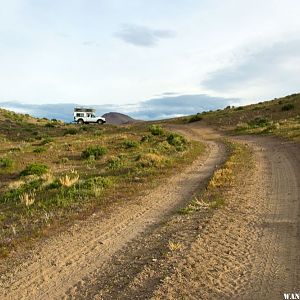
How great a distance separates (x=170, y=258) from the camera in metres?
8.32

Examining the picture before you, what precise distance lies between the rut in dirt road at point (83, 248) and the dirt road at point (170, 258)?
2 centimetres

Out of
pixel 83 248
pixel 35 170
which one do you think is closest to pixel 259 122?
pixel 35 170

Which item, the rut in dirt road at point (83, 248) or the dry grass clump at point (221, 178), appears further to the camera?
the dry grass clump at point (221, 178)

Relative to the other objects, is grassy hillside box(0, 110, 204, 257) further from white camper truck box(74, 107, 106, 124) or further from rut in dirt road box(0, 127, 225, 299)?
white camper truck box(74, 107, 106, 124)

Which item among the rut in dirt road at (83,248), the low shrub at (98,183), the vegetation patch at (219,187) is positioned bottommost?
the rut in dirt road at (83,248)

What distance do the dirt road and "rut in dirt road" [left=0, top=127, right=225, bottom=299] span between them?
2cm

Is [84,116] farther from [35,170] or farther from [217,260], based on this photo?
[217,260]

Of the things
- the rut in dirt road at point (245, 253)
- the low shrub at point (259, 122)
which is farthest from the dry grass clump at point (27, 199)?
the low shrub at point (259, 122)

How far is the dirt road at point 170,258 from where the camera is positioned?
23.3 feet

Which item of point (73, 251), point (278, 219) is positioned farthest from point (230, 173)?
point (73, 251)

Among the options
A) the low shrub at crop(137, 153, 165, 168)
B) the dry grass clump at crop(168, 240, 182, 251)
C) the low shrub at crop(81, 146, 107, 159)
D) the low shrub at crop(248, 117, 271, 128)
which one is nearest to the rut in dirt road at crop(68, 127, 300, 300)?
the dry grass clump at crop(168, 240, 182, 251)

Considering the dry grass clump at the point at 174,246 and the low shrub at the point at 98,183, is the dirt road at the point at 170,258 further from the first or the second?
the low shrub at the point at 98,183

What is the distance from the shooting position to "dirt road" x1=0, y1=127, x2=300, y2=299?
7.10 m

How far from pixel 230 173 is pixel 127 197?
4.72 m
